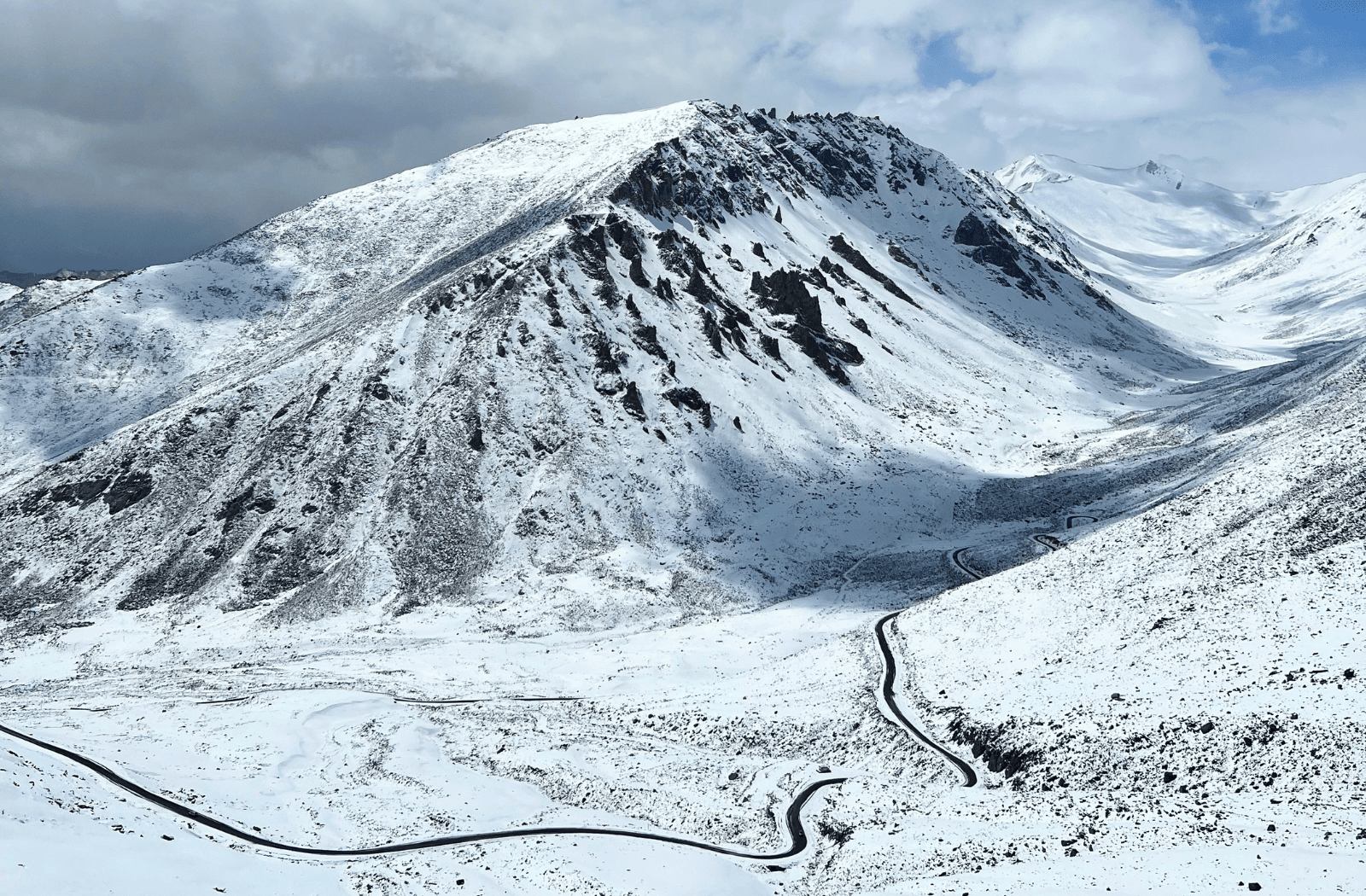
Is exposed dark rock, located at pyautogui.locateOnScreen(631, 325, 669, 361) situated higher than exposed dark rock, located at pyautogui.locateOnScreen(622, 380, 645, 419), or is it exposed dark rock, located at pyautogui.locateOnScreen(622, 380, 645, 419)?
exposed dark rock, located at pyautogui.locateOnScreen(631, 325, 669, 361)

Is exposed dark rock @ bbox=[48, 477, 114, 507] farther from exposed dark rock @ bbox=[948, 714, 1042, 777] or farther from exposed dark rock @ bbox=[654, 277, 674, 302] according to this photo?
exposed dark rock @ bbox=[948, 714, 1042, 777]

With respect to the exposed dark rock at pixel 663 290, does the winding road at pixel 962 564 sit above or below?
below

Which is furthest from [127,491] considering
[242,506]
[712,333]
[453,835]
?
[712,333]

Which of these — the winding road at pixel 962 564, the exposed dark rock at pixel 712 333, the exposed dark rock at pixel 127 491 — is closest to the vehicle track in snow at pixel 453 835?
the winding road at pixel 962 564

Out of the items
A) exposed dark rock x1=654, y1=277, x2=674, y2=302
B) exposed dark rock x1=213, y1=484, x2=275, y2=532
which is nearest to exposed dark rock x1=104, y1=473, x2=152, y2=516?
exposed dark rock x1=213, y1=484, x2=275, y2=532

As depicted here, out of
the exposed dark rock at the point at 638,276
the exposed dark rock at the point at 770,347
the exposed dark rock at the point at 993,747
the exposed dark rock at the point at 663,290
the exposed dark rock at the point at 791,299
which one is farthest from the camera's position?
the exposed dark rock at the point at 791,299

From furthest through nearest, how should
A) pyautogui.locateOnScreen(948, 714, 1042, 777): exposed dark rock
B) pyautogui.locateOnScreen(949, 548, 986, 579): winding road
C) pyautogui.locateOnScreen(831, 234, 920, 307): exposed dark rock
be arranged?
pyautogui.locateOnScreen(831, 234, 920, 307): exposed dark rock → pyautogui.locateOnScreen(949, 548, 986, 579): winding road → pyautogui.locateOnScreen(948, 714, 1042, 777): exposed dark rock

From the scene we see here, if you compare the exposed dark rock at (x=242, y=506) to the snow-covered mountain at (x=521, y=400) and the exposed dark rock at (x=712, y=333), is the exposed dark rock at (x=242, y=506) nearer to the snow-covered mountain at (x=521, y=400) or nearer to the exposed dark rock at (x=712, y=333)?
the snow-covered mountain at (x=521, y=400)
